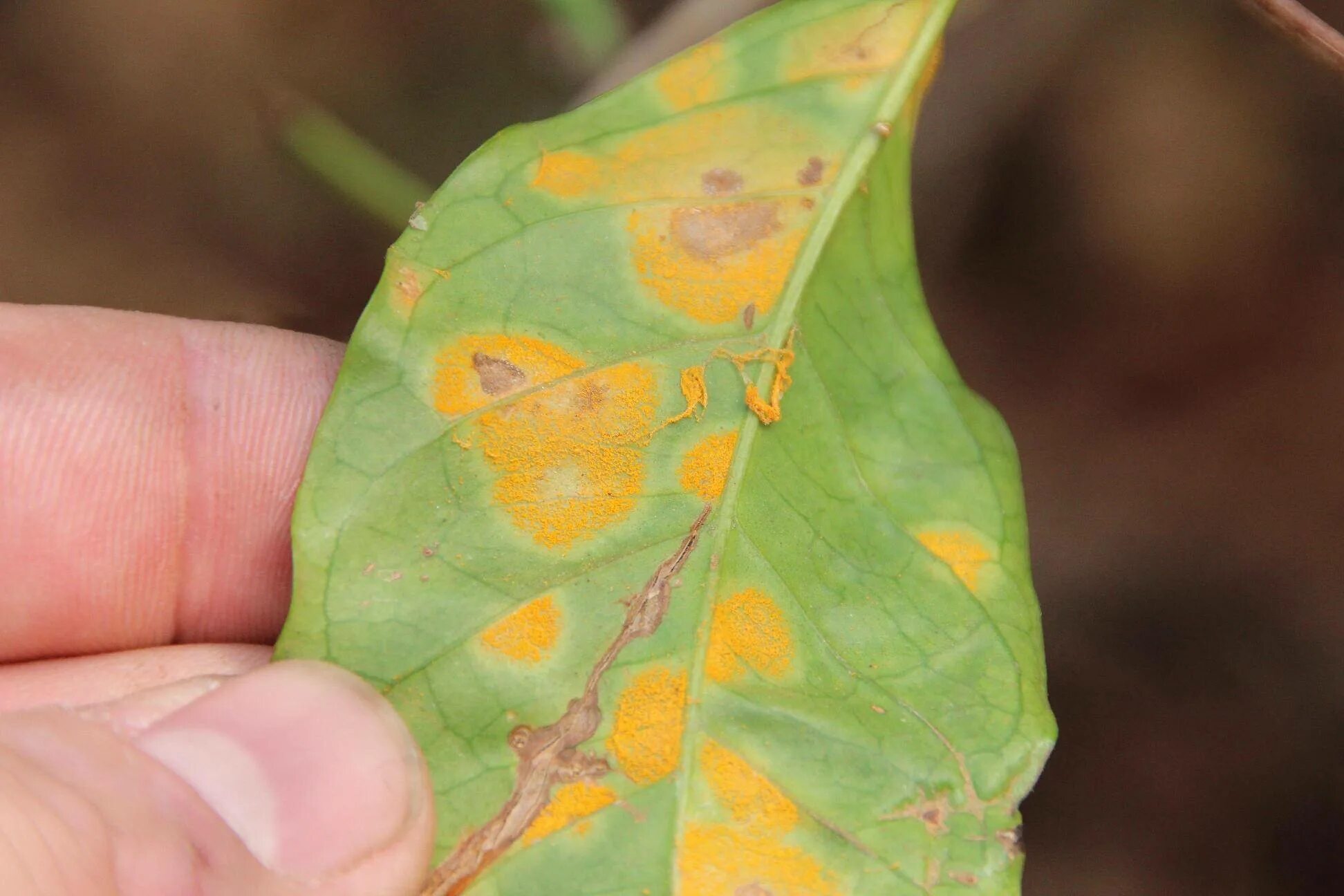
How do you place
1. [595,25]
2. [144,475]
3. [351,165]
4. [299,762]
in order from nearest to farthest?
1. [299,762]
2. [144,475]
3. [595,25]
4. [351,165]

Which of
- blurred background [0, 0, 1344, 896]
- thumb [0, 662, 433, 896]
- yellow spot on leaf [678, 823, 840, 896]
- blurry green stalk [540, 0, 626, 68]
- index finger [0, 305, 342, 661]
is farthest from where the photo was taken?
blurred background [0, 0, 1344, 896]

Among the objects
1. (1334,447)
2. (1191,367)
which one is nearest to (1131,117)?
(1191,367)

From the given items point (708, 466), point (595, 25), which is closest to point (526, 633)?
point (708, 466)

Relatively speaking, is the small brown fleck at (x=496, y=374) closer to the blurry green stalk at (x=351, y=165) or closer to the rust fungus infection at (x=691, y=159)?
the rust fungus infection at (x=691, y=159)

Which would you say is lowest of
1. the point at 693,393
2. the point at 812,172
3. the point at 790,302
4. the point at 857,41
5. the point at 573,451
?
the point at 573,451

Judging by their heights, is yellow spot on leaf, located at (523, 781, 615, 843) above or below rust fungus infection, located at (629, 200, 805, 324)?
below

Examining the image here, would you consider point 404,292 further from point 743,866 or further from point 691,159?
point 743,866

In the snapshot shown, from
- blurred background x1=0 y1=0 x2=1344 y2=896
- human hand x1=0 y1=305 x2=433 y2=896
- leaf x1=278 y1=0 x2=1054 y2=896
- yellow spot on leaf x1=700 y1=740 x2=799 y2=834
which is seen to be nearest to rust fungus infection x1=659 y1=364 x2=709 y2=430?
leaf x1=278 y1=0 x2=1054 y2=896

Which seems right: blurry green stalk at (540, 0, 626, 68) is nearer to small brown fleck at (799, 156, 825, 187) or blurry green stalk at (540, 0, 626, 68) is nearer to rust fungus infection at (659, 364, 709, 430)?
small brown fleck at (799, 156, 825, 187)
